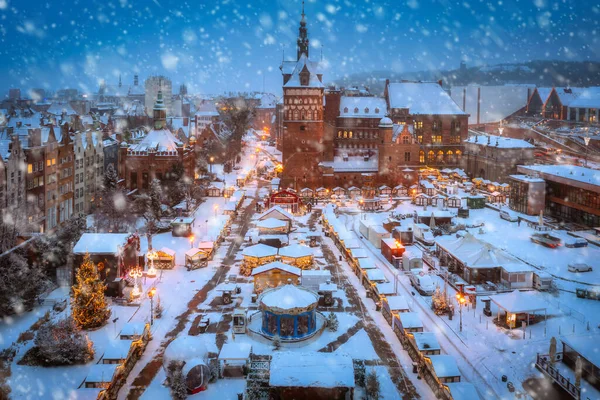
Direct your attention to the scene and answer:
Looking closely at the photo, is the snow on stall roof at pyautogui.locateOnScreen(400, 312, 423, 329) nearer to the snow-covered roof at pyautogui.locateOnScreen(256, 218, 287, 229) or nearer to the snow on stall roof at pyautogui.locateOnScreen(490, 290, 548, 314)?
the snow on stall roof at pyautogui.locateOnScreen(490, 290, 548, 314)

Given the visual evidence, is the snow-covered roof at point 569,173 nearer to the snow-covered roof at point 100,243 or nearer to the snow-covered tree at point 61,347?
the snow-covered roof at point 100,243

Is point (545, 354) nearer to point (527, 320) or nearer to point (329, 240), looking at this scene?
point (527, 320)

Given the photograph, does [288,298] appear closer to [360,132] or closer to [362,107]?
[360,132]

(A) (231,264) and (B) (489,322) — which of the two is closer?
(B) (489,322)

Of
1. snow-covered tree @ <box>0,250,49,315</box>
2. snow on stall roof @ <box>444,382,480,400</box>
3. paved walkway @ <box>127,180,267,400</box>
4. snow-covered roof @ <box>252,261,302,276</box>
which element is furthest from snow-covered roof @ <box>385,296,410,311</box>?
snow-covered tree @ <box>0,250,49,315</box>

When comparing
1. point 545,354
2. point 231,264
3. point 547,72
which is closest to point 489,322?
point 545,354

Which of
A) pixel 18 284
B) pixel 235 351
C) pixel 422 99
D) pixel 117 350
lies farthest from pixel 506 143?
pixel 117 350

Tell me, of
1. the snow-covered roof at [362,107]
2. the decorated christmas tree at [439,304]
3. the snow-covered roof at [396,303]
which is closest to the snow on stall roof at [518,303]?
the decorated christmas tree at [439,304]
